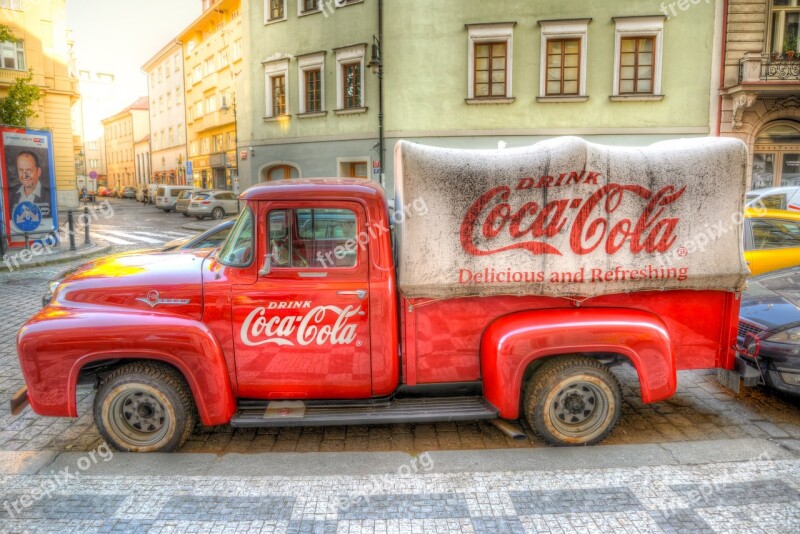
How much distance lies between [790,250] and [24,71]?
42.6 metres

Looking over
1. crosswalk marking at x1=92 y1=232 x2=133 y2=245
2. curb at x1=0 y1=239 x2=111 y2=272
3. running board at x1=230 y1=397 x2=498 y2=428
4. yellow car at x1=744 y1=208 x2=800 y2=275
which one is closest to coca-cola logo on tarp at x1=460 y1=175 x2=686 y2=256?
running board at x1=230 y1=397 x2=498 y2=428

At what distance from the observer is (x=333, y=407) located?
4355mm

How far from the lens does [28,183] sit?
15.3 metres

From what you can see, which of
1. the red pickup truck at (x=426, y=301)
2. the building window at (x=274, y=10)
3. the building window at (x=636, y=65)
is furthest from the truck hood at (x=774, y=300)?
the building window at (x=274, y=10)

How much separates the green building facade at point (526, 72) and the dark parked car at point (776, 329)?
14.4 meters

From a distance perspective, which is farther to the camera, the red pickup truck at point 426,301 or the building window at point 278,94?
the building window at point 278,94

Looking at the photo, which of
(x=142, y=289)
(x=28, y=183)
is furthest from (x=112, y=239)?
(x=142, y=289)

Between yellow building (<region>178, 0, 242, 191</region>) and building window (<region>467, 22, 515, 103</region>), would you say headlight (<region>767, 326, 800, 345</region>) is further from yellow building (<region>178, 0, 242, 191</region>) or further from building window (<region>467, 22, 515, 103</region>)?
yellow building (<region>178, 0, 242, 191</region>)

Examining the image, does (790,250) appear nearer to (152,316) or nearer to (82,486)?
(152,316)

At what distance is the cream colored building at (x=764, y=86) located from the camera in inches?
733

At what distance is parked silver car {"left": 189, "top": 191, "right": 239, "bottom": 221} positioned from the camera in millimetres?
28844

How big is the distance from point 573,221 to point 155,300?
3224 millimetres

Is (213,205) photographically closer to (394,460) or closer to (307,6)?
(307,6)

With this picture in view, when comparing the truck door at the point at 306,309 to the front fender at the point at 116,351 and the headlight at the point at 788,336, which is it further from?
the headlight at the point at 788,336
